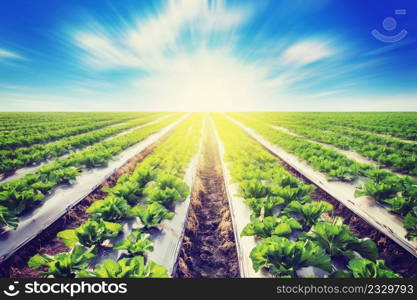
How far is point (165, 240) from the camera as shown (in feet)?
11.6

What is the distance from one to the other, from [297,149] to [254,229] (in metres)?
7.31

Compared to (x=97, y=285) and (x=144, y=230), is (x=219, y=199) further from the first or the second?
(x=97, y=285)

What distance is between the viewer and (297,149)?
31.2 feet

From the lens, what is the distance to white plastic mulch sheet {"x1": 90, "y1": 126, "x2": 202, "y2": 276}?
10.1 feet

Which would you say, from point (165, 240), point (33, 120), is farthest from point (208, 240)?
point (33, 120)

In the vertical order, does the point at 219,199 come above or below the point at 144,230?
below

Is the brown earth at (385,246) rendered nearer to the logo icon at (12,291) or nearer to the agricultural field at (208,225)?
the agricultural field at (208,225)

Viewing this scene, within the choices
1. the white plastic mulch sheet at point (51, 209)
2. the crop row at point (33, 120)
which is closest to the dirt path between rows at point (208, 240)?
the white plastic mulch sheet at point (51, 209)

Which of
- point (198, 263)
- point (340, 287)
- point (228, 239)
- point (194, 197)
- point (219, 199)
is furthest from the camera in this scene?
point (219, 199)

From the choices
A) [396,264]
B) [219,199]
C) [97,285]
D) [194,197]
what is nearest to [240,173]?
[219,199]

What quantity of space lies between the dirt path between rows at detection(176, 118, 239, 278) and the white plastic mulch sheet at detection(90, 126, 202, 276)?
0.24 meters

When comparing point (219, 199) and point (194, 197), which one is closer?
point (194, 197)

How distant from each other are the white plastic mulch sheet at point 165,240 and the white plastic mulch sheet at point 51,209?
63.5 inches

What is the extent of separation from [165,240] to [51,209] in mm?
2993
